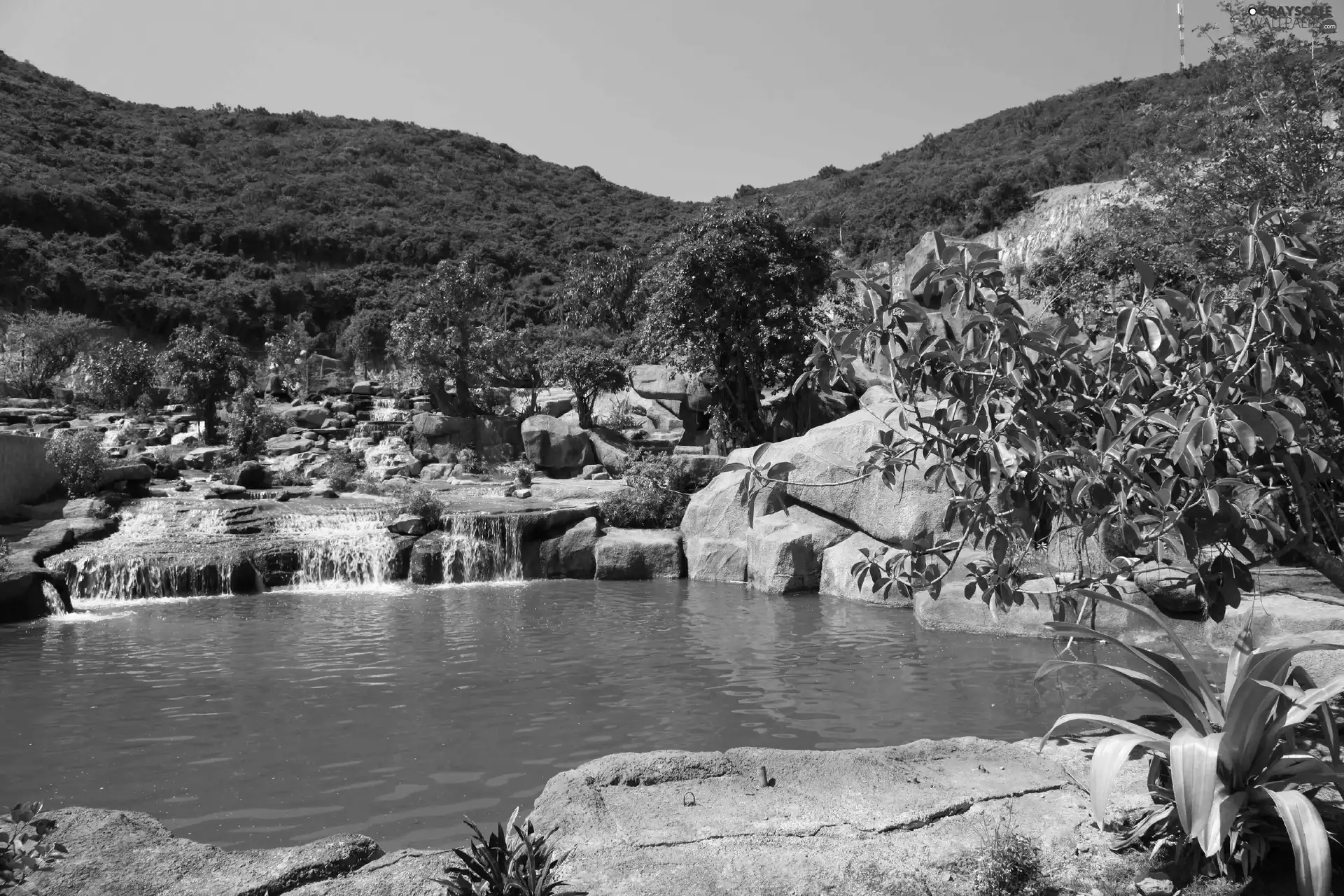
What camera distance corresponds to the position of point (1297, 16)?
11.0 metres

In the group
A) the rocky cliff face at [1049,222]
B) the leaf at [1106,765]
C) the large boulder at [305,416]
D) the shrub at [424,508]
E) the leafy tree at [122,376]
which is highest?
the rocky cliff face at [1049,222]

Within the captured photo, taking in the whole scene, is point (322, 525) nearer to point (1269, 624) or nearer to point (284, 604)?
point (284, 604)

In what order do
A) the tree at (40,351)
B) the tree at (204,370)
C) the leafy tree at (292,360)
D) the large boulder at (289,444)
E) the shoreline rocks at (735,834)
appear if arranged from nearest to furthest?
the shoreline rocks at (735,834)
the tree at (204,370)
the large boulder at (289,444)
the tree at (40,351)
the leafy tree at (292,360)

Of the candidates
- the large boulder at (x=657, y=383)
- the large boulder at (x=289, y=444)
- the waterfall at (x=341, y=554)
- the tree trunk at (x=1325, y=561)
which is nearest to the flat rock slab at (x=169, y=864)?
the tree trunk at (x=1325, y=561)

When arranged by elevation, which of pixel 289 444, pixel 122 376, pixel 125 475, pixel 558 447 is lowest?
pixel 125 475

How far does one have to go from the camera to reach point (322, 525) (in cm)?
1877

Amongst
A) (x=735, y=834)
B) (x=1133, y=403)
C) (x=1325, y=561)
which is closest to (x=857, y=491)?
(x=1133, y=403)

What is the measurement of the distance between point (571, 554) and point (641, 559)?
1613 mm

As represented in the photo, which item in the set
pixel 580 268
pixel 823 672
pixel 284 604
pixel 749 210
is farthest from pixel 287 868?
pixel 580 268

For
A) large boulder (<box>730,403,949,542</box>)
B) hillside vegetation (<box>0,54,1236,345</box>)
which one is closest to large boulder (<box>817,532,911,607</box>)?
large boulder (<box>730,403,949,542</box>)

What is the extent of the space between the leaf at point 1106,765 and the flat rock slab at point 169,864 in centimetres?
300

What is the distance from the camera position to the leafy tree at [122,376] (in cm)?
3447

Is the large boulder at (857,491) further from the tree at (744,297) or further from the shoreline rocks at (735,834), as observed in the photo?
the shoreline rocks at (735,834)

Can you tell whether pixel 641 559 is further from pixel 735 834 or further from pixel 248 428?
pixel 248 428
